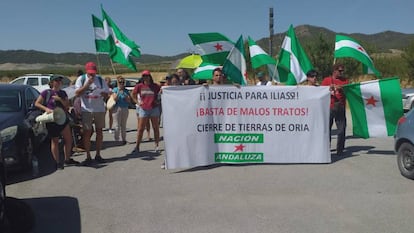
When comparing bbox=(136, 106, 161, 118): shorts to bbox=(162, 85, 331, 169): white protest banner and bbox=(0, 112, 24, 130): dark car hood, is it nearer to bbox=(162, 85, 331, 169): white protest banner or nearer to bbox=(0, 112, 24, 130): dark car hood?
bbox=(162, 85, 331, 169): white protest banner

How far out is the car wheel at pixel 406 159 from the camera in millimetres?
6590

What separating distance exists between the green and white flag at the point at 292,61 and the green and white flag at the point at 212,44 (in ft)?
3.78

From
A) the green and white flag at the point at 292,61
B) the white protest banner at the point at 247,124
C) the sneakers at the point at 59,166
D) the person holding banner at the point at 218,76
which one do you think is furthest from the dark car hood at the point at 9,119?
the green and white flag at the point at 292,61

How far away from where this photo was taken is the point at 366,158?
8336mm

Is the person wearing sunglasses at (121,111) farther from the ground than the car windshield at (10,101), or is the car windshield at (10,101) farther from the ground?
the car windshield at (10,101)

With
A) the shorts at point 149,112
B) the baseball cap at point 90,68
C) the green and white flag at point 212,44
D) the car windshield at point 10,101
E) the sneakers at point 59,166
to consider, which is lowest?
the sneakers at point 59,166

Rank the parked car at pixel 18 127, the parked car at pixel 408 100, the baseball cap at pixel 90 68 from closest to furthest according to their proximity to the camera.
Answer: the parked car at pixel 18 127
the baseball cap at pixel 90 68
the parked car at pixel 408 100

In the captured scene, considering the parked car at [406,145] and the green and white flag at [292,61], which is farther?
the green and white flag at [292,61]

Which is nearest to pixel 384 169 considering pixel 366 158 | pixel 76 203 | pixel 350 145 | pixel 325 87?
pixel 366 158

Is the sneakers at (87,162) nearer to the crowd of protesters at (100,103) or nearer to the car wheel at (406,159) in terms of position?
the crowd of protesters at (100,103)

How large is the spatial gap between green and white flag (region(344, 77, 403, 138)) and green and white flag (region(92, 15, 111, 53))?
18.0 feet

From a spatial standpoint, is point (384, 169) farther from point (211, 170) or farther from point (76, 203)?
point (76, 203)

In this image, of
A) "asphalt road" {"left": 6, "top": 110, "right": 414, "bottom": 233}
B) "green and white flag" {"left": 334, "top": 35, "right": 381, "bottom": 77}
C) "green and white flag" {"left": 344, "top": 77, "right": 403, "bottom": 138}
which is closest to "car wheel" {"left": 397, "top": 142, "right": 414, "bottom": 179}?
"asphalt road" {"left": 6, "top": 110, "right": 414, "bottom": 233}

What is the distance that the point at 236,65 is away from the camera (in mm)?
8086
